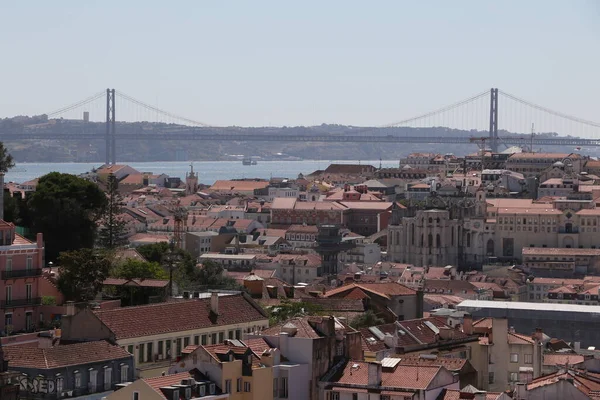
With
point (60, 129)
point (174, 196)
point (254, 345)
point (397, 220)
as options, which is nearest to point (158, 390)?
point (254, 345)

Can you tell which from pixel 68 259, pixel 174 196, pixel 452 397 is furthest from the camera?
pixel 174 196

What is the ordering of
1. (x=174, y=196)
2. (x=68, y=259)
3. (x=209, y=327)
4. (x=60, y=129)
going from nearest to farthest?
(x=209, y=327) < (x=68, y=259) < (x=174, y=196) < (x=60, y=129)

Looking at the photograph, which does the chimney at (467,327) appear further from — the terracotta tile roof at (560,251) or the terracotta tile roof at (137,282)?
the terracotta tile roof at (560,251)

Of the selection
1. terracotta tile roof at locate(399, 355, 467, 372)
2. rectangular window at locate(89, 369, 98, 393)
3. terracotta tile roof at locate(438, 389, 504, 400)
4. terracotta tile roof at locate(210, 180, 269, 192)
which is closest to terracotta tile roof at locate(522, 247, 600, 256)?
terracotta tile roof at locate(210, 180, 269, 192)

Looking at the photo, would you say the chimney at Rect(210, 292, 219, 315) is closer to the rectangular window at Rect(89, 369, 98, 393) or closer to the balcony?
the balcony

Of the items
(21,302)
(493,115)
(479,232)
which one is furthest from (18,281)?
(493,115)

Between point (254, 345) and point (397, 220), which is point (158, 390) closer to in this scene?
point (254, 345)

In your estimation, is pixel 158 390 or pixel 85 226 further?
pixel 85 226

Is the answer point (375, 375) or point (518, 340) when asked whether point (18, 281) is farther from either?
point (375, 375)
